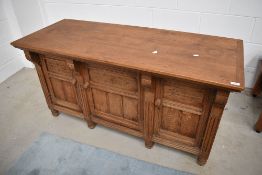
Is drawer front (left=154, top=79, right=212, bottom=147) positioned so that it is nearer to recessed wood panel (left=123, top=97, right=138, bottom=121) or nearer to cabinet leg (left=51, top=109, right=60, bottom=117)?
recessed wood panel (left=123, top=97, right=138, bottom=121)

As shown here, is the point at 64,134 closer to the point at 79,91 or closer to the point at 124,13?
the point at 79,91

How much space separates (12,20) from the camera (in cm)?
257

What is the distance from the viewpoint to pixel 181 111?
1.42 m

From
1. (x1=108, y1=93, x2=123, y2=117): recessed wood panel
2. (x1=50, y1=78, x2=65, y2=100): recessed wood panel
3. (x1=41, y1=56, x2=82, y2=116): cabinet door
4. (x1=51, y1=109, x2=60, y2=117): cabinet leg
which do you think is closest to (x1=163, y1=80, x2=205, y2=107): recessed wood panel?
(x1=108, y1=93, x2=123, y2=117): recessed wood panel

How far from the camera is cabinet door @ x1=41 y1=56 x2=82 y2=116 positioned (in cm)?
168

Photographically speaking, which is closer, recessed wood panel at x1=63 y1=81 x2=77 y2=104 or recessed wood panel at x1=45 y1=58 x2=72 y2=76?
recessed wood panel at x1=45 y1=58 x2=72 y2=76

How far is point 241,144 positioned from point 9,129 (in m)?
2.02

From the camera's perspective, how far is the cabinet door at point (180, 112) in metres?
1.30

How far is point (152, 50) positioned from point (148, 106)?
0.38m

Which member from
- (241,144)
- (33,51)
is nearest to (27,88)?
(33,51)

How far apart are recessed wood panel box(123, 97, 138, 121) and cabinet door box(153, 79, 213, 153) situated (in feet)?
0.55

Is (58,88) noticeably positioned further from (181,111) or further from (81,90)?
(181,111)

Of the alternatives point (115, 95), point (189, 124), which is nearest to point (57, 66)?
point (115, 95)

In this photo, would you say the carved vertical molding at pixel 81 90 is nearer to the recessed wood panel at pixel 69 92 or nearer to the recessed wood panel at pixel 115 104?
the recessed wood panel at pixel 69 92
